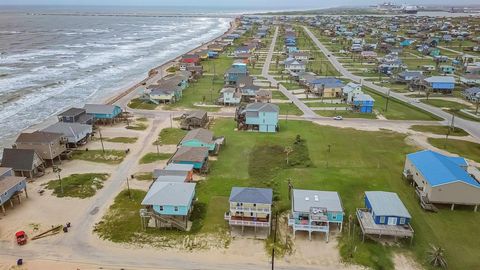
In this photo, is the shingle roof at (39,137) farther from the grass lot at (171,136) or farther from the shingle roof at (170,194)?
the shingle roof at (170,194)

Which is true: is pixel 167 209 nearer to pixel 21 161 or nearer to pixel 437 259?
pixel 21 161

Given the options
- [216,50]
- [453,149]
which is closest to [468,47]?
[216,50]

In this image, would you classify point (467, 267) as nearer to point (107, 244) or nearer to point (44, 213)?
point (107, 244)

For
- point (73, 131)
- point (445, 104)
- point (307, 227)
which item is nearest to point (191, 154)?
point (307, 227)

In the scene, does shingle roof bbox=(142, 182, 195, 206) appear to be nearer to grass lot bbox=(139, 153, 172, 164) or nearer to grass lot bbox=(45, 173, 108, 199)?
grass lot bbox=(45, 173, 108, 199)

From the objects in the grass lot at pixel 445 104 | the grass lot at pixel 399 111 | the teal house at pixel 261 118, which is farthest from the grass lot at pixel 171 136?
the grass lot at pixel 445 104

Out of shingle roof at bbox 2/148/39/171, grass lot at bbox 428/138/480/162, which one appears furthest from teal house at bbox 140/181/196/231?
grass lot at bbox 428/138/480/162
